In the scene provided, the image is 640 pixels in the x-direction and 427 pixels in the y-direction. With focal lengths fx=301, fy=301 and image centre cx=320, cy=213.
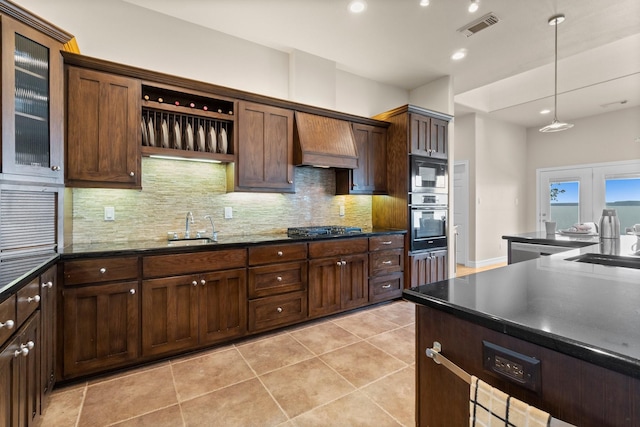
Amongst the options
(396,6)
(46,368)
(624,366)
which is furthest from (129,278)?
(396,6)

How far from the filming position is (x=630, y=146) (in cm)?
577

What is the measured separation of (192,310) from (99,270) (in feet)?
2.45

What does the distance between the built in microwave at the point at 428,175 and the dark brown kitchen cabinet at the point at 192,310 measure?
8.36 feet

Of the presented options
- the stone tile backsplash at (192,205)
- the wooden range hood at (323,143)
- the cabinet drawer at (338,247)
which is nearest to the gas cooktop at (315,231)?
the cabinet drawer at (338,247)

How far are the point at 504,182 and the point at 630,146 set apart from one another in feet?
7.03

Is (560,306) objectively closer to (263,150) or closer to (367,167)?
(263,150)

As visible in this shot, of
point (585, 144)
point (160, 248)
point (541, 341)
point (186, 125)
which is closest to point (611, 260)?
point (541, 341)

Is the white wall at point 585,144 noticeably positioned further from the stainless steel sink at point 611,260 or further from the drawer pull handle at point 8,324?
the drawer pull handle at point 8,324

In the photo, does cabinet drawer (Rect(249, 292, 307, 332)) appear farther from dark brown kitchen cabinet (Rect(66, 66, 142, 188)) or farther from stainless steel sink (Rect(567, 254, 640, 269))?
stainless steel sink (Rect(567, 254, 640, 269))

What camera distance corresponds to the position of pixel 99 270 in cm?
217

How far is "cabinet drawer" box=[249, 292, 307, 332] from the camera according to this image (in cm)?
284

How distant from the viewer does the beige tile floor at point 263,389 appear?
1.81m

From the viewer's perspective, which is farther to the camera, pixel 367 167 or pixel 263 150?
→ pixel 367 167

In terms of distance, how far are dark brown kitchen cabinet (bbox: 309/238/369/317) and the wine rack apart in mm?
1397
